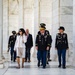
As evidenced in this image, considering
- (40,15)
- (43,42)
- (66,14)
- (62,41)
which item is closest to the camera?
(62,41)

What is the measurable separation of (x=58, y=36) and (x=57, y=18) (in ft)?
16.6

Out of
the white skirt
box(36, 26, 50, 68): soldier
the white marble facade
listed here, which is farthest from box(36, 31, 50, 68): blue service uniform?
the white marble facade

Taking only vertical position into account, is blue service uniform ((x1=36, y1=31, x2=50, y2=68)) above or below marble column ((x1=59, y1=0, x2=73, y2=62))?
below

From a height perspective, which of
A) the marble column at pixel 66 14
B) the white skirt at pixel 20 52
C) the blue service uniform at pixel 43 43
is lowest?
the white skirt at pixel 20 52

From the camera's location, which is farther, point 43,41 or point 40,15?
point 40,15

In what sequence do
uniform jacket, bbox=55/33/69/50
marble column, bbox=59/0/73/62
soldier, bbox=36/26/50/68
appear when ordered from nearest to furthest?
uniform jacket, bbox=55/33/69/50, soldier, bbox=36/26/50/68, marble column, bbox=59/0/73/62

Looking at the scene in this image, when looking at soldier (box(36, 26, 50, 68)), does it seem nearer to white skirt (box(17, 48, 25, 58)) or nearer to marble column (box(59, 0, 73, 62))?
white skirt (box(17, 48, 25, 58))

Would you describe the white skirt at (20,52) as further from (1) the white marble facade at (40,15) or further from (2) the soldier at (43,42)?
(1) the white marble facade at (40,15)

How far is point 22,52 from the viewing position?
17.9m

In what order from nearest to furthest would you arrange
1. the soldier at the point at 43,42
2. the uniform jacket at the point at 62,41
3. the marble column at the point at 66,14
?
1. the uniform jacket at the point at 62,41
2. the soldier at the point at 43,42
3. the marble column at the point at 66,14

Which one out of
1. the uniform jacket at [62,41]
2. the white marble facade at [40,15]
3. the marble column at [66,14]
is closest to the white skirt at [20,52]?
the uniform jacket at [62,41]

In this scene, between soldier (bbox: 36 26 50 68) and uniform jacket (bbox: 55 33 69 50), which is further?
soldier (bbox: 36 26 50 68)

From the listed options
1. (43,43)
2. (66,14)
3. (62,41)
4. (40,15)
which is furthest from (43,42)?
(40,15)

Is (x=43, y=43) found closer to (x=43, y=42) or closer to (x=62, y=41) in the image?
(x=43, y=42)
